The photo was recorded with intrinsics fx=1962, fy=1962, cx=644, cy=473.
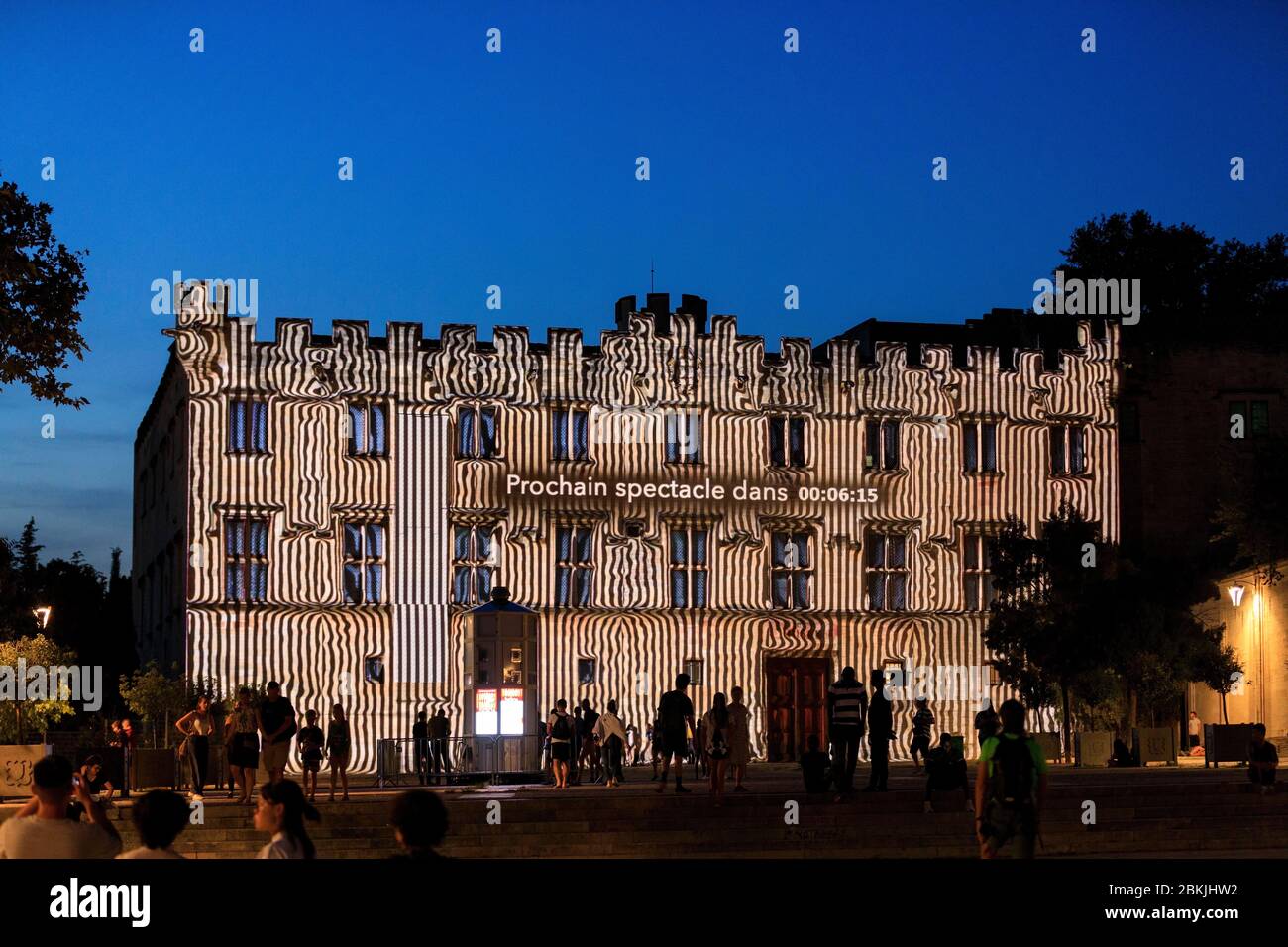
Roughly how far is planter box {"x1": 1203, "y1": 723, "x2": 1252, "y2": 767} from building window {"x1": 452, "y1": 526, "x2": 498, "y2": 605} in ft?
51.6

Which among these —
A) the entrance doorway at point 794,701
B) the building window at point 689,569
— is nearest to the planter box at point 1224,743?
the entrance doorway at point 794,701

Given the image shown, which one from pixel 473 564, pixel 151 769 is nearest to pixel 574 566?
pixel 473 564

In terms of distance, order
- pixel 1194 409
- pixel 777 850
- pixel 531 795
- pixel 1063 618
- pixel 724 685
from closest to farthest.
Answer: pixel 777 850, pixel 531 795, pixel 1063 618, pixel 724 685, pixel 1194 409

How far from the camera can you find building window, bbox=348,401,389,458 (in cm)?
4356

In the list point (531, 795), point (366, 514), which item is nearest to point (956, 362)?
point (366, 514)

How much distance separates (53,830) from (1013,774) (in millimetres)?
6810

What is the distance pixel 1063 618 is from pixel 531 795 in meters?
17.5

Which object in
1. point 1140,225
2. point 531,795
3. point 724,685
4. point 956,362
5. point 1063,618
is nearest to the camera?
point 531,795

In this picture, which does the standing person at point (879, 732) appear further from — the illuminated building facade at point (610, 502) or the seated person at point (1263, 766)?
the illuminated building facade at point (610, 502)

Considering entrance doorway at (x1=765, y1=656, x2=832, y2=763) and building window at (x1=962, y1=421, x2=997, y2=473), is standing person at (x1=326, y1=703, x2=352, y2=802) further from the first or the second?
building window at (x1=962, y1=421, x2=997, y2=473)

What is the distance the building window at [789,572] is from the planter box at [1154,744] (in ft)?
28.4

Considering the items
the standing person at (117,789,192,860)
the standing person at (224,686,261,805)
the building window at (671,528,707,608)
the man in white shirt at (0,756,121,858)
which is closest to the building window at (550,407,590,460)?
the building window at (671,528,707,608)
